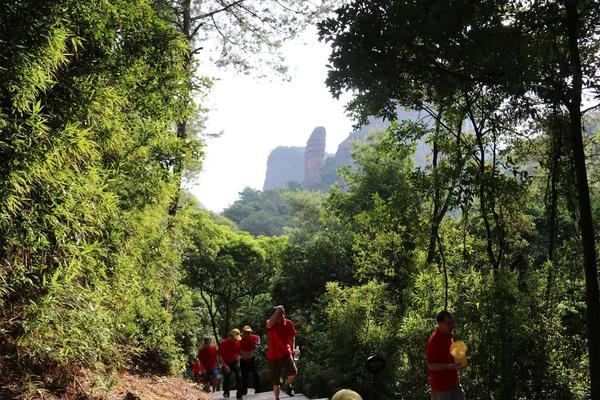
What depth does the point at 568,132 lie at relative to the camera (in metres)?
8.32

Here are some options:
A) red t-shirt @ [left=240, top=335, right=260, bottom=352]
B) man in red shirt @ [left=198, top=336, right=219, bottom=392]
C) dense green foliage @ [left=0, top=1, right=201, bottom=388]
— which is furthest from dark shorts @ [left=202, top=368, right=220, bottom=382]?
dense green foliage @ [left=0, top=1, right=201, bottom=388]

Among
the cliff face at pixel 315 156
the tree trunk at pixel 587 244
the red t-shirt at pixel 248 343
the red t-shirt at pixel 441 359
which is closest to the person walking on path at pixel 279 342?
the red t-shirt at pixel 248 343

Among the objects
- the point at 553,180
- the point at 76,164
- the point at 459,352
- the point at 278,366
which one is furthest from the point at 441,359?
the point at 76,164

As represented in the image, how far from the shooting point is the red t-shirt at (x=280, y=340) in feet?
27.1

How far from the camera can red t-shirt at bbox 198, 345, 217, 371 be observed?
39.9 ft

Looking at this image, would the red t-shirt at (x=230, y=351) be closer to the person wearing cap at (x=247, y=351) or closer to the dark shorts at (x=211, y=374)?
A: the person wearing cap at (x=247, y=351)

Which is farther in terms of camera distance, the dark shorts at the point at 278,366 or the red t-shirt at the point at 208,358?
the red t-shirt at the point at 208,358

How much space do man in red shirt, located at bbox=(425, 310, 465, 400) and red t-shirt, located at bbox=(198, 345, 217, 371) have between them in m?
7.60

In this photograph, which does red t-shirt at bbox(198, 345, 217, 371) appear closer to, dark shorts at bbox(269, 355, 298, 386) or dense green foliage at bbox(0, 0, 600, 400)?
dense green foliage at bbox(0, 0, 600, 400)

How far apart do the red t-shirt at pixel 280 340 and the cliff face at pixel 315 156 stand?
5924 inches

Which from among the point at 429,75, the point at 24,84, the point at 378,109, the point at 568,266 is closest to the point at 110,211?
the point at 24,84

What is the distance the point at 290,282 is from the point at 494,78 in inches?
653

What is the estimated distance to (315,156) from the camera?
550ft

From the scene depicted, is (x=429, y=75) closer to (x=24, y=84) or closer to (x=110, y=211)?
(x=110, y=211)
